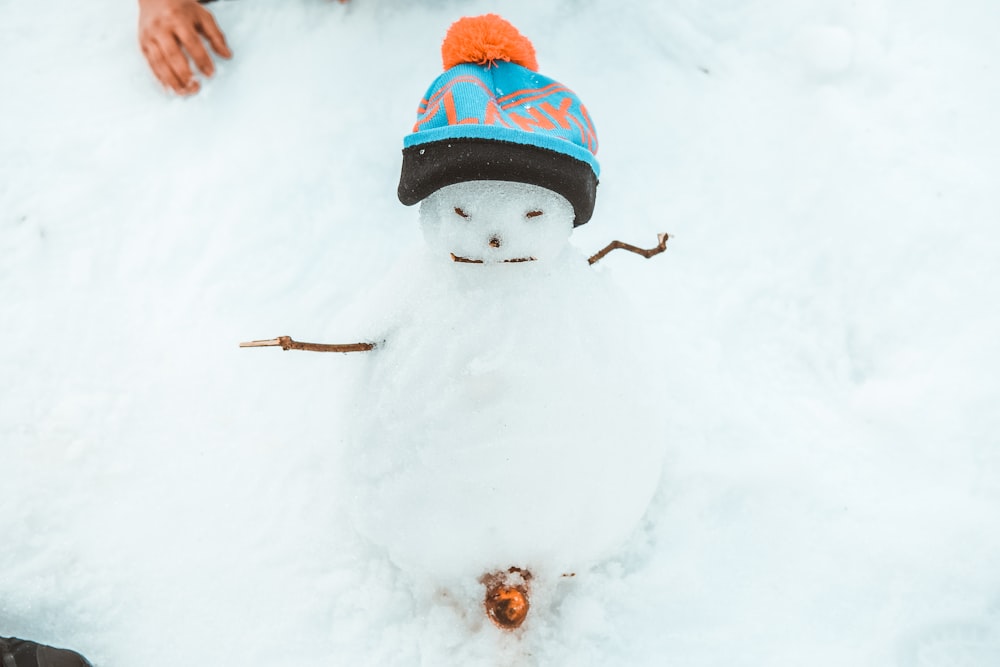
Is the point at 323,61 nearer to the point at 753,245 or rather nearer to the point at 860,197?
the point at 753,245

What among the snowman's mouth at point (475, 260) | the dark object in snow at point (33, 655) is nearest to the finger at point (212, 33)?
the snowman's mouth at point (475, 260)

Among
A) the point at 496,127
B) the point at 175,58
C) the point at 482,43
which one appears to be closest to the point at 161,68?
the point at 175,58

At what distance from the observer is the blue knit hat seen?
565 mm

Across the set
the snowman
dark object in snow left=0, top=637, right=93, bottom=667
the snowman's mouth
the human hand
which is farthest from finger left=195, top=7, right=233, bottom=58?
dark object in snow left=0, top=637, right=93, bottom=667

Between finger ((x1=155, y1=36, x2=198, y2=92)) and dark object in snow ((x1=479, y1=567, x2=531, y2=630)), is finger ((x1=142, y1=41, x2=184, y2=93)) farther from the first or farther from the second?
dark object in snow ((x1=479, y1=567, x2=531, y2=630))

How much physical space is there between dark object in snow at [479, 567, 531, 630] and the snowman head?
1.20 feet

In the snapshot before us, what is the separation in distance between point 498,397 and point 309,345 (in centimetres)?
19

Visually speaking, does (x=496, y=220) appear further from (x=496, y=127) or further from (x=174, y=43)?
(x=174, y=43)

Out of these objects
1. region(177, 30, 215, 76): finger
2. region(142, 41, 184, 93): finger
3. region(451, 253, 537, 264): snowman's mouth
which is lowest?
region(142, 41, 184, 93): finger

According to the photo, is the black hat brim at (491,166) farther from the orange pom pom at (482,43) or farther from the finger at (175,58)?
the finger at (175,58)

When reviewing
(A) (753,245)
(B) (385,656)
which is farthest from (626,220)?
(B) (385,656)

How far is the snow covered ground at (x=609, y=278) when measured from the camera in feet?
2.78

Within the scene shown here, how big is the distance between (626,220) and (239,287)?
61cm

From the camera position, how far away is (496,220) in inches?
23.6
